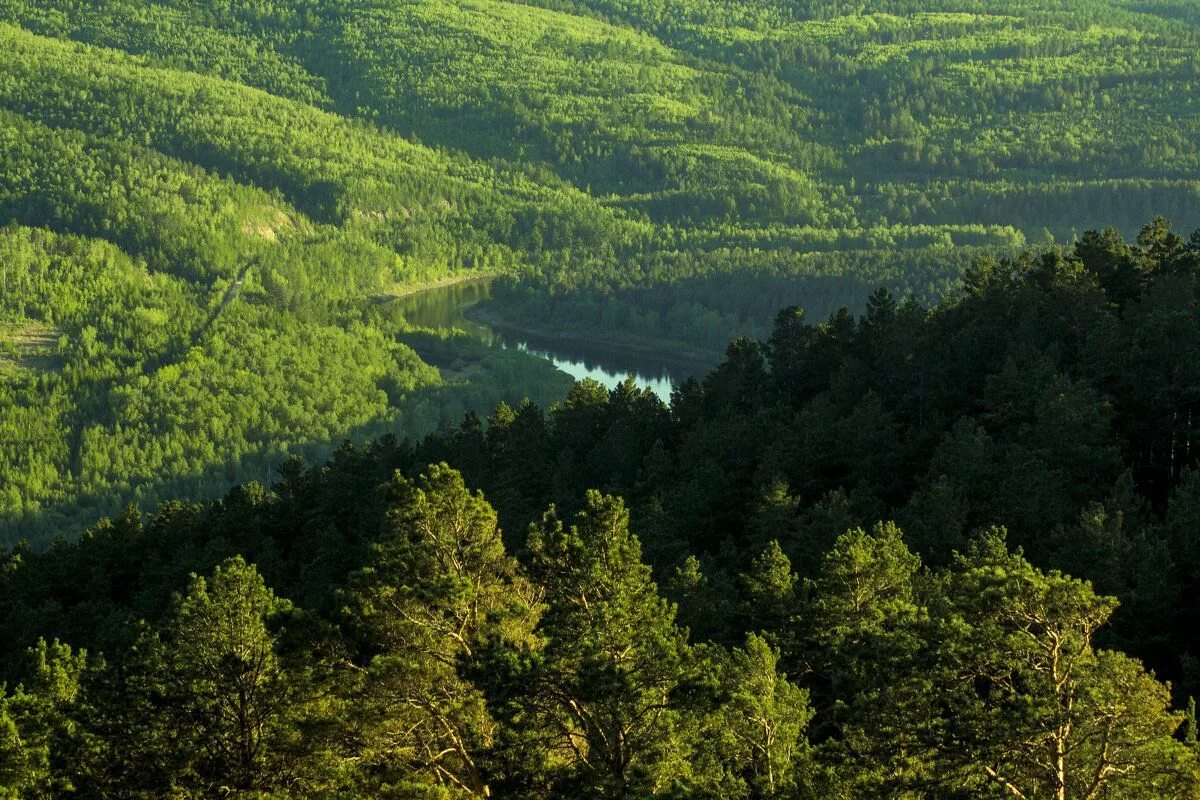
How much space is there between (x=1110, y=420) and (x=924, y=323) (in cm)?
2739

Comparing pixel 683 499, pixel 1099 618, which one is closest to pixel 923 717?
pixel 1099 618

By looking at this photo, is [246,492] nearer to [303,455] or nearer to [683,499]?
[683,499]

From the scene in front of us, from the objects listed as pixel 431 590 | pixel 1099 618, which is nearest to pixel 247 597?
pixel 431 590

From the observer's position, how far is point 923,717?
3934 cm

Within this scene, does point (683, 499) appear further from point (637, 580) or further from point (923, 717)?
point (923, 717)

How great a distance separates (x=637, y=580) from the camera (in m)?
45.9

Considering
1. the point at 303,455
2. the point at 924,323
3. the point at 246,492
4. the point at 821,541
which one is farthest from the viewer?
the point at 303,455

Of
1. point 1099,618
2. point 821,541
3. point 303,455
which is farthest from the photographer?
point 303,455

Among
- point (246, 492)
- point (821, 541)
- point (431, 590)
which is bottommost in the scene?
point (246, 492)

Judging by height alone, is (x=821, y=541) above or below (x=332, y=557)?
above

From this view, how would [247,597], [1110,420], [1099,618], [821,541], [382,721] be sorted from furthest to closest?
[1110,420], [821,541], [247,597], [382,721], [1099,618]

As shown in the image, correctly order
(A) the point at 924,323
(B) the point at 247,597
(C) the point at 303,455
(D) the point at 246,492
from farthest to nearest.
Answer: (C) the point at 303,455, (D) the point at 246,492, (A) the point at 924,323, (B) the point at 247,597

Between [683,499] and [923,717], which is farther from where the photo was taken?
[683,499]

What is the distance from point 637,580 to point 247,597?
10174 millimetres
